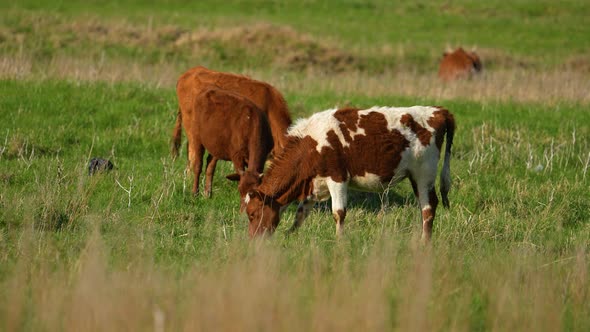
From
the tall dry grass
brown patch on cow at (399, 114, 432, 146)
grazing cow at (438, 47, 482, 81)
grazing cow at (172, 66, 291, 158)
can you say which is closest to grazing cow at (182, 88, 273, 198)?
grazing cow at (172, 66, 291, 158)

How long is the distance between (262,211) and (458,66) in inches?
605

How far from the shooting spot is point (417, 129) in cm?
848

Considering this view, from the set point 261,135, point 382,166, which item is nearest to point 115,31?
point 261,135

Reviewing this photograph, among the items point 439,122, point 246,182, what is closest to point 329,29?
point 439,122

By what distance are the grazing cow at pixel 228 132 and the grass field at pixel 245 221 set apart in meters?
0.42

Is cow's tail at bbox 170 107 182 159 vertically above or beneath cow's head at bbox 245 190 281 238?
beneath

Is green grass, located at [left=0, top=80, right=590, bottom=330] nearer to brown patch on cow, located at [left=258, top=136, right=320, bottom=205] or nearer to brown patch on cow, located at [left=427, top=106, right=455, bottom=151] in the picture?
brown patch on cow, located at [left=258, top=136, right=320, bottom=205]

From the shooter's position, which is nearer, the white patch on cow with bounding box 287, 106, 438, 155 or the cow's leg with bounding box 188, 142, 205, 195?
the white patch on cow with bounding box 287, 106, 438, 155

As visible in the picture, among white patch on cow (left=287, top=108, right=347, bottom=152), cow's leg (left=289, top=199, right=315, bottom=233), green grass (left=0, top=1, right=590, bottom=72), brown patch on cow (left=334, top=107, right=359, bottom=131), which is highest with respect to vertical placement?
brown patch on cow (left=334, top=107, right=359, bottom=131)

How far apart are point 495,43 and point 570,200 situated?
24.0 m

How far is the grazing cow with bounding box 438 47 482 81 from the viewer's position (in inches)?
870

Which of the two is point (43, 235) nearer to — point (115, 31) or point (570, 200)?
point (570, 200)

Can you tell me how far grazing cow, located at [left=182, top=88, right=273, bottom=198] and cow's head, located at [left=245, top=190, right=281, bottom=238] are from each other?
1409 millimetres

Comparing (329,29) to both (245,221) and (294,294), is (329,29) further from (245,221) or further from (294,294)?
(294,294)
